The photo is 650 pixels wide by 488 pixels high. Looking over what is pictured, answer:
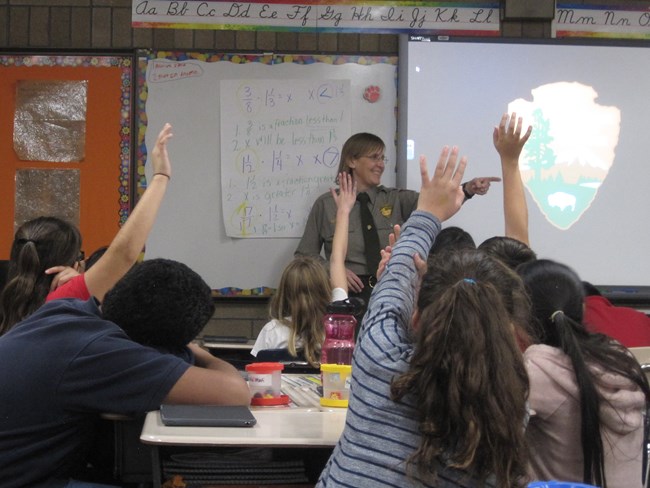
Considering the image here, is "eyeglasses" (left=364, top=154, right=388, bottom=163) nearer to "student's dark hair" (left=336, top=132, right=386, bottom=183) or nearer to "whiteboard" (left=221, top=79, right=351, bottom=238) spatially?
"student's dark hair" (left=336, top=132, right=386, bottom=183)

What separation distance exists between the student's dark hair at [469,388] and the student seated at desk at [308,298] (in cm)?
155

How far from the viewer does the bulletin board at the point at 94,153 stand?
183 inches

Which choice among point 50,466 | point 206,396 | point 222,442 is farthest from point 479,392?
point 50,466

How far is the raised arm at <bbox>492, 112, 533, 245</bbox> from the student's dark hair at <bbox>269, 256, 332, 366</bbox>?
2.43 ft

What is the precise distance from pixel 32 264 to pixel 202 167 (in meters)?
2.17

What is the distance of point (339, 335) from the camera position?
2496 mm

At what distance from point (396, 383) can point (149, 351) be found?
61cm

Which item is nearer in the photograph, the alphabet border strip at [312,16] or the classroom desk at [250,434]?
the classroom desk at [250,434]

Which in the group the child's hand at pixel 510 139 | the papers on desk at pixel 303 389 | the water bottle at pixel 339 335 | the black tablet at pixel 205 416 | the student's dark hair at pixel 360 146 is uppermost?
the student's dark hair at pixel 360 146

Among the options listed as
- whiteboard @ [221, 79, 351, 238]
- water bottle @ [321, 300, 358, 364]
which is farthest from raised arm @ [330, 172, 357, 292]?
whiteboard @ [221, 79, 351, 238]

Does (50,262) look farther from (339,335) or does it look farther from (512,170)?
(512,170)

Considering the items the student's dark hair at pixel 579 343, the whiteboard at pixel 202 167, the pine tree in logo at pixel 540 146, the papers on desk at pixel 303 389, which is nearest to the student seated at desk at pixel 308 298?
the papers on desk at pixel 303 389

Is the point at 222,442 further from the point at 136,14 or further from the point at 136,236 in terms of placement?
the point at 136,14

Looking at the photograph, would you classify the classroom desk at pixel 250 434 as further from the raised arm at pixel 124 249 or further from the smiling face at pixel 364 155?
the smiling face at pixel 364 155
